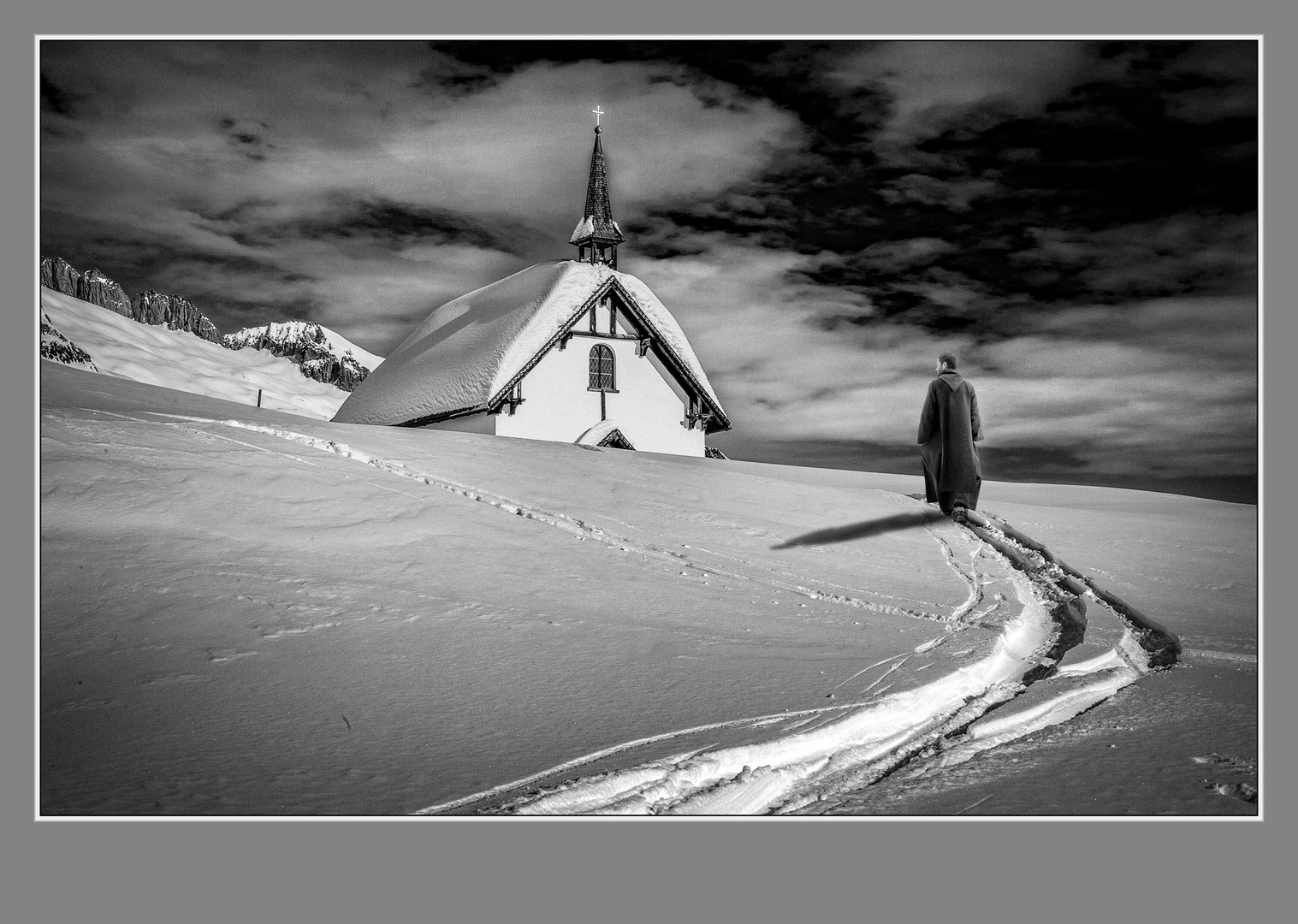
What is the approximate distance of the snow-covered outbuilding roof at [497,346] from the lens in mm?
17594

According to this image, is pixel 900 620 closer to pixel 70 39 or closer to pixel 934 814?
pixel 934 814

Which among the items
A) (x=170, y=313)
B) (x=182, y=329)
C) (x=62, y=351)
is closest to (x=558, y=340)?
(x=62, y=351)

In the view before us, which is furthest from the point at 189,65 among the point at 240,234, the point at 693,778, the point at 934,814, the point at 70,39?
the point at 934,814

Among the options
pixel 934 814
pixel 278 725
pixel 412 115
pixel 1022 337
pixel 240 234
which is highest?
pixel 412 115

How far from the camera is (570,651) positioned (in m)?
4.84

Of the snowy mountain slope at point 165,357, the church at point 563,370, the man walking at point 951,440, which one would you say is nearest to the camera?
the snowy mountain slope at point 165,357

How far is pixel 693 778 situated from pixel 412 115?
531 centimetres

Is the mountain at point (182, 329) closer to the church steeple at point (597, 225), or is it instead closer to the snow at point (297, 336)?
the snow at point (297, 336)

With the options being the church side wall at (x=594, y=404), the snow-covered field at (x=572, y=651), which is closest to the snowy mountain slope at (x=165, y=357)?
the snow-covered field at (x=572, y=651)

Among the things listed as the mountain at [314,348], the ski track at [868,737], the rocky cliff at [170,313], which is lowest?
the ski track at [868,737]

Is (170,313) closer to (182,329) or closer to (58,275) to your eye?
(182,329)

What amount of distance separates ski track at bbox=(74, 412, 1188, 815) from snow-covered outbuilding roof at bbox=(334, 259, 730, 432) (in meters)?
12.1

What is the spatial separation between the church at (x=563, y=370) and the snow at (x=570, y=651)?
9.23m

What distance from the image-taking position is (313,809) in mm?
3471
